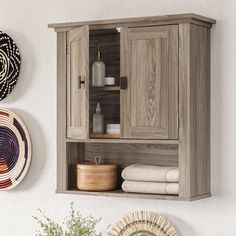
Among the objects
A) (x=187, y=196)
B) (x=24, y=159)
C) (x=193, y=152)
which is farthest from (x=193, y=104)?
(x=24, y=159)

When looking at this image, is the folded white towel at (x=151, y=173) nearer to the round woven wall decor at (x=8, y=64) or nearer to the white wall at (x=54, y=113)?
the white wall at (x=54, y=113)

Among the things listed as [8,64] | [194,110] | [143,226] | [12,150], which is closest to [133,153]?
[143,226]

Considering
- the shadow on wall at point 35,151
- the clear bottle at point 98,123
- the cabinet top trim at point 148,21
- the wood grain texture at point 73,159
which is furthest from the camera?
the shadow on wall at point 35,151

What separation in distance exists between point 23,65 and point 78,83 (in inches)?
23.1

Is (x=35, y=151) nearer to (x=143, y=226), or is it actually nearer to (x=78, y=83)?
(x=78, y=83)

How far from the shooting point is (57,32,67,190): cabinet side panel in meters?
3.33

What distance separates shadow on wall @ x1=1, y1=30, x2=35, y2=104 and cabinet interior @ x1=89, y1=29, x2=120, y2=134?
0.51m

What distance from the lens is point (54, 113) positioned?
3613 mm

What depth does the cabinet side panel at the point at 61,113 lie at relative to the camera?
3.33 metres

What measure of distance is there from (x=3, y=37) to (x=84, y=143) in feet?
2.44

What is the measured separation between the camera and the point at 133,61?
3121mm

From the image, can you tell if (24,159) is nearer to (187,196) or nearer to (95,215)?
(95,215)

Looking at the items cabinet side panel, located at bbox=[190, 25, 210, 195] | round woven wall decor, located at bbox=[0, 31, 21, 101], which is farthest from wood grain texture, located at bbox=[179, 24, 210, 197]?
round woven wall decor, located at bbox=[0, 31, 21, 101]

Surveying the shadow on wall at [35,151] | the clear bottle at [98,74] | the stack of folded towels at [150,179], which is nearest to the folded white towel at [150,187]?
the stack of folded towels at [150,179]
